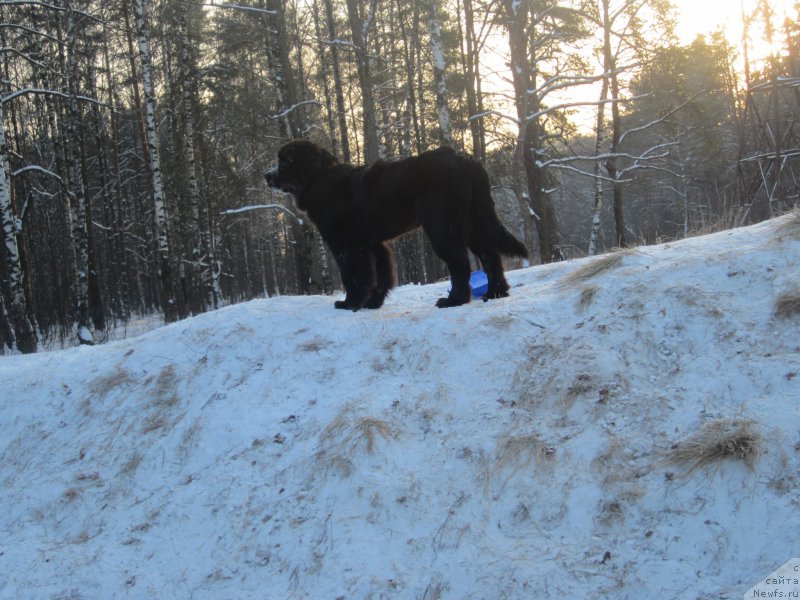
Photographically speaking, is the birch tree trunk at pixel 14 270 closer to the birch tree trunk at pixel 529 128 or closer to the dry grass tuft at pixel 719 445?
the birch tree trunk at pixel 529 128

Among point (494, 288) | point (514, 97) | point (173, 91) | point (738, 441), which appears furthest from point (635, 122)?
point (738, 441)

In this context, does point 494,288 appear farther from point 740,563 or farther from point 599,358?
point 740,563

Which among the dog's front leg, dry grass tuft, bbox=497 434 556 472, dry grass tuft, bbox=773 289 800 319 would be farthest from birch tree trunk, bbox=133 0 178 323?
dry grass tuft, bbox=773 289 800 319

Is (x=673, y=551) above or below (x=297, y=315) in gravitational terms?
below

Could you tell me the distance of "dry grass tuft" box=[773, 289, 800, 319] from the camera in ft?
11.5

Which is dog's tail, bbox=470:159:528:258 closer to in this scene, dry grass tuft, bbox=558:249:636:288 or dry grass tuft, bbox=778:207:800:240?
dry grass tuft, bbox=558:249:636:288

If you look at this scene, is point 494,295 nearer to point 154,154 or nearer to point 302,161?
point 302,161

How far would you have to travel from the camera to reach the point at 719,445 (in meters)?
2.76

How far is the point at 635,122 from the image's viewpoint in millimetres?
35812

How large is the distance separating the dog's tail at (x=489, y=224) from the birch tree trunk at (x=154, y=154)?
35.7 feet

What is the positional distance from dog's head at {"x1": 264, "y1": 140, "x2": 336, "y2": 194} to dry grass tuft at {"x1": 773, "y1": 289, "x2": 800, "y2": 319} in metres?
4.16

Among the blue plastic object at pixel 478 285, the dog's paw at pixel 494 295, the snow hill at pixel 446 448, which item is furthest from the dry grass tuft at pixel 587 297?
the blue plastic object at pixel 478 285

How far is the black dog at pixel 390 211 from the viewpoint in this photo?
502cm

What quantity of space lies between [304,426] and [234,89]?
15227 mm
